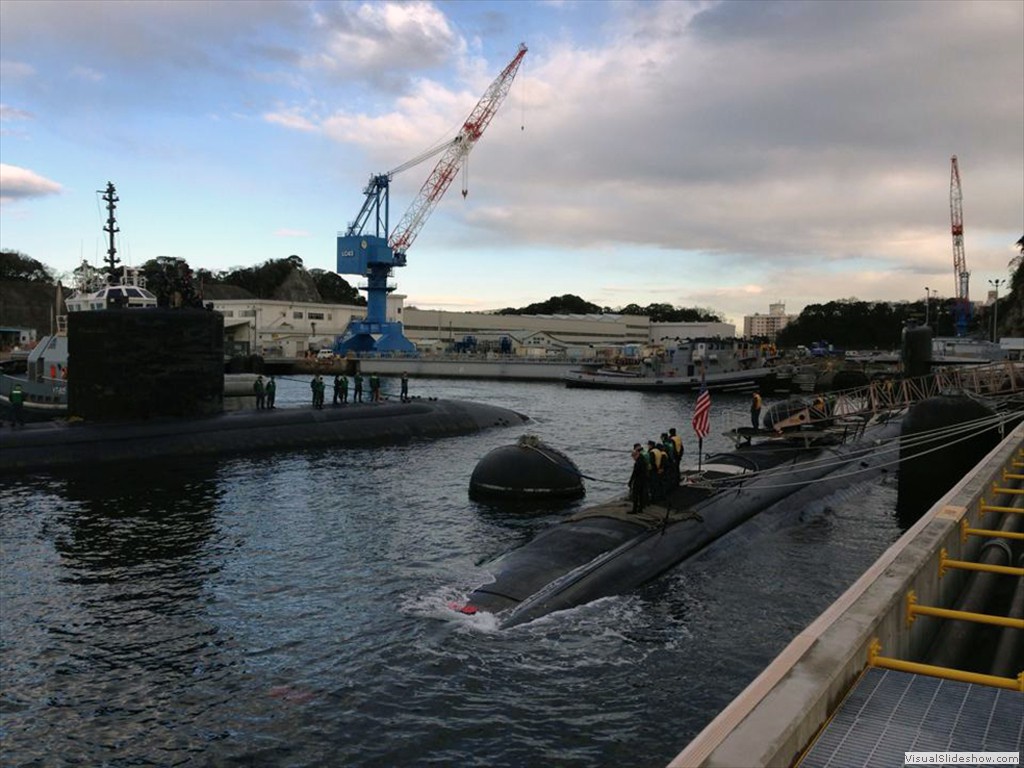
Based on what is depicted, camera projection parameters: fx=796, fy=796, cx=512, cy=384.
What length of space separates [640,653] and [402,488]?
13.6 meters

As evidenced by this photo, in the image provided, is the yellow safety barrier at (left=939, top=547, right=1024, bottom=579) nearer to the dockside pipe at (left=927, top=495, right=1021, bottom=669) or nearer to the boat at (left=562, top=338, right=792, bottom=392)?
the dockside pipe at (left=927, top=495, right=1021, bottom=669)

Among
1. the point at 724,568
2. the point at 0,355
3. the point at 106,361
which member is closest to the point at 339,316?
the point at 0,355

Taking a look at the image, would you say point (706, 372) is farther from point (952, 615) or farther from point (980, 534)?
point (952, 615)

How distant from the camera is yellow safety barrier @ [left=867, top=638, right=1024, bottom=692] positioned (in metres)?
6.05

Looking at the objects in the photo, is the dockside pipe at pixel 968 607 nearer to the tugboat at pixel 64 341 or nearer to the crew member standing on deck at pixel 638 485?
the crew member standing on deck at pixel 638 485

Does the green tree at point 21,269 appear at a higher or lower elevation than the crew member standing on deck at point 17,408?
higher

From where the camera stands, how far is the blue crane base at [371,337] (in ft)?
333

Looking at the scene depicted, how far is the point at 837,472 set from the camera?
23719 mm

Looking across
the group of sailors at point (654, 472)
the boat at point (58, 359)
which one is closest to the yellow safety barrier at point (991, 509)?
the group of sailors at point (654, 472)

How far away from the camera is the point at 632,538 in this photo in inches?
602

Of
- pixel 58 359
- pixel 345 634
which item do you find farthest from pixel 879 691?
pixel 58 359

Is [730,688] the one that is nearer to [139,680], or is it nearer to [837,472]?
[139,680]

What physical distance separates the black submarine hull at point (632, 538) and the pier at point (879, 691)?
5827mm

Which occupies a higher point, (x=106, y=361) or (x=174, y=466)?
(x=106, y=361)
